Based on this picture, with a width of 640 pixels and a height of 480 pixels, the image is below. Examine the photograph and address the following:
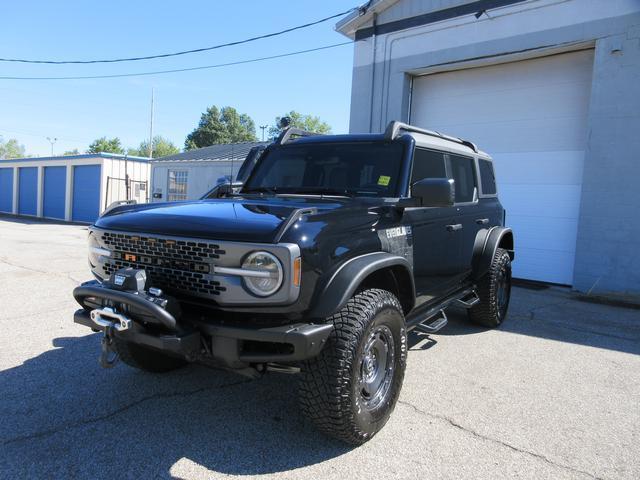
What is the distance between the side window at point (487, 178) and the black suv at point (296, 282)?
1811mm

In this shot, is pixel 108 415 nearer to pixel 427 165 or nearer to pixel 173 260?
pixel 173 260

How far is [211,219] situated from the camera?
269 cm

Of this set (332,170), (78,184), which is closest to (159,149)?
(78,184)

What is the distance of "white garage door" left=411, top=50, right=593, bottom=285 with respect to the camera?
8781 mm

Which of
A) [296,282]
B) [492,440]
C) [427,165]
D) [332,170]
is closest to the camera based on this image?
[296,282]

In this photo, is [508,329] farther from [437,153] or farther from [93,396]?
[93,396]

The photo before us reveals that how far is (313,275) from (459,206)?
240 centimetres

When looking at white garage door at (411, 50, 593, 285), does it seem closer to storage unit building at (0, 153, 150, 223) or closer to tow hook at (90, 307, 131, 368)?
tow hook at (90, 307, 131, 368)

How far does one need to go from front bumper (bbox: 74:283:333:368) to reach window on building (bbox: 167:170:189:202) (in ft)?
63.5

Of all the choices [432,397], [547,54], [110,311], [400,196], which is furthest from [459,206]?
[547,54]

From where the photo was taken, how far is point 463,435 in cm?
302

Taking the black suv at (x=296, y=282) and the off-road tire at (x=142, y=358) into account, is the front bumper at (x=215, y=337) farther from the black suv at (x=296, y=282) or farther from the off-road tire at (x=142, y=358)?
the off-road tire at (x=142, y=358)

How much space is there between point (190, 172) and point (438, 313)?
59.1ft

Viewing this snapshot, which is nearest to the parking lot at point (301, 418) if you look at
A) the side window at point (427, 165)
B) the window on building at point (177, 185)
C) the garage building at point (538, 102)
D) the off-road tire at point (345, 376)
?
the off-road tire at point (345, 376)
